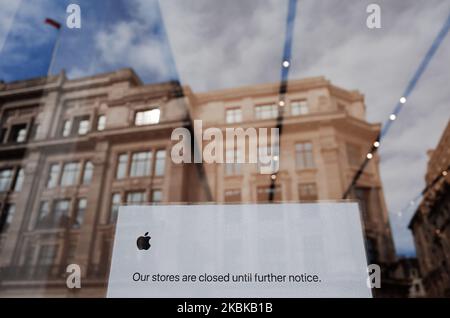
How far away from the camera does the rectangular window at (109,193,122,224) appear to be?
4789mm

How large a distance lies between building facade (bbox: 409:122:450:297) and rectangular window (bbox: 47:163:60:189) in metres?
6.31

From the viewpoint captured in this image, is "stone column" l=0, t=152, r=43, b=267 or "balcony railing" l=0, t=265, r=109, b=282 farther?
"stone column" l=0, t=152, r=43, b=267

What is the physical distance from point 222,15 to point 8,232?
17.3ft

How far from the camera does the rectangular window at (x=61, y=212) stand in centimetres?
644

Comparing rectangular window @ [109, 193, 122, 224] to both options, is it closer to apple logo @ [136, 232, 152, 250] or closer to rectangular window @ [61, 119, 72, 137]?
apple logo @ [136, 232, 152, 250]

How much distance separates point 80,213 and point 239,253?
406cm

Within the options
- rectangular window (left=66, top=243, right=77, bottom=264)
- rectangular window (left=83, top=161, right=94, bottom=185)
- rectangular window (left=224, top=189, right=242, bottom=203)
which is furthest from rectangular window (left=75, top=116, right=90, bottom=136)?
rectangular window (left=224, top=189, right=242, bottom=203)

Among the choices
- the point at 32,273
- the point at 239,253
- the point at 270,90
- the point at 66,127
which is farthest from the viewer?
the point at 270,90

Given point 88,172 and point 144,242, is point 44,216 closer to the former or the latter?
point 88,172

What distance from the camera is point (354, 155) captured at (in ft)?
21.9

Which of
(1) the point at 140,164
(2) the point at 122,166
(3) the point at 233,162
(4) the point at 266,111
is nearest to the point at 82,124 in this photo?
(2) the point at 122,166
